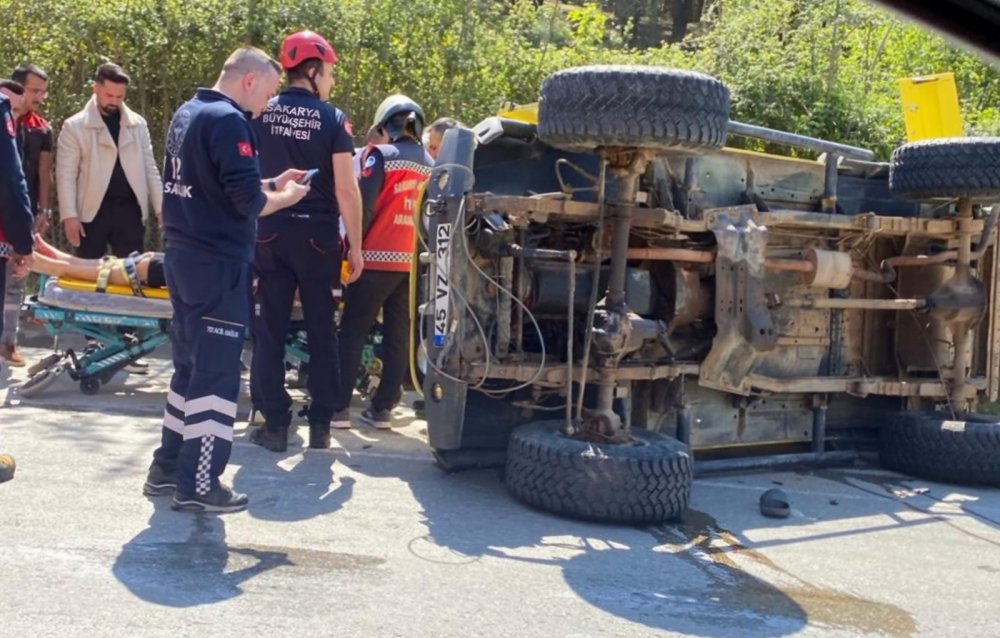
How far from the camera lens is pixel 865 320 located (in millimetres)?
7004

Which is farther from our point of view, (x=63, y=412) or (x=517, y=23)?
(x=517, y=23)

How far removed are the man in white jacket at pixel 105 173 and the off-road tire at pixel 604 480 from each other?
15.0 ft

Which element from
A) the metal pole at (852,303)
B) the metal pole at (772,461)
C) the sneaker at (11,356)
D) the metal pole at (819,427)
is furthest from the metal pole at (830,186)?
the sneaker at (11,356)

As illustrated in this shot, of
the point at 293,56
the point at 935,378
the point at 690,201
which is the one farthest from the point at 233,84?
the point at 935,378

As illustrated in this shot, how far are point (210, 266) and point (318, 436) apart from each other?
1.66 metres

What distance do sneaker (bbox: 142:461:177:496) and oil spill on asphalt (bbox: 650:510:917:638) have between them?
7.08 feet

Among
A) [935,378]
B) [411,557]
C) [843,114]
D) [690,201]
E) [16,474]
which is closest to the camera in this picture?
[411,557]

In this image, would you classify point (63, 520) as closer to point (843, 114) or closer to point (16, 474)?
point (16, 474)

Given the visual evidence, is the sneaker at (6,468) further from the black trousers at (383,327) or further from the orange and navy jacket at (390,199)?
the orange and navy jacket at (390,199)

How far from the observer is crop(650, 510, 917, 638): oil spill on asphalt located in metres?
4.21

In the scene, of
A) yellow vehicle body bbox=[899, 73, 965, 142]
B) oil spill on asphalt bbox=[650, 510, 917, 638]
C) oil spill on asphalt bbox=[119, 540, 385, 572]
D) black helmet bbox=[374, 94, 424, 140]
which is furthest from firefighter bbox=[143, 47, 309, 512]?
yellow vehicle body bbox=[899, 73, 965, 142]

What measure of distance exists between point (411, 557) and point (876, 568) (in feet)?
6.39

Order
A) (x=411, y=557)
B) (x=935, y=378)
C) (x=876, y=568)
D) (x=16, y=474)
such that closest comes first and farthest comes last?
(x=411, y=557) < (x=876, y=568) < (x=16, y=474) < (x=935, y=378)

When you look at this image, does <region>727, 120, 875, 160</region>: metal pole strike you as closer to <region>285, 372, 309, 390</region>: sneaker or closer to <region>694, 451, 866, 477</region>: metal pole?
<region>694, 451, 866, 477</region>: metal pole
